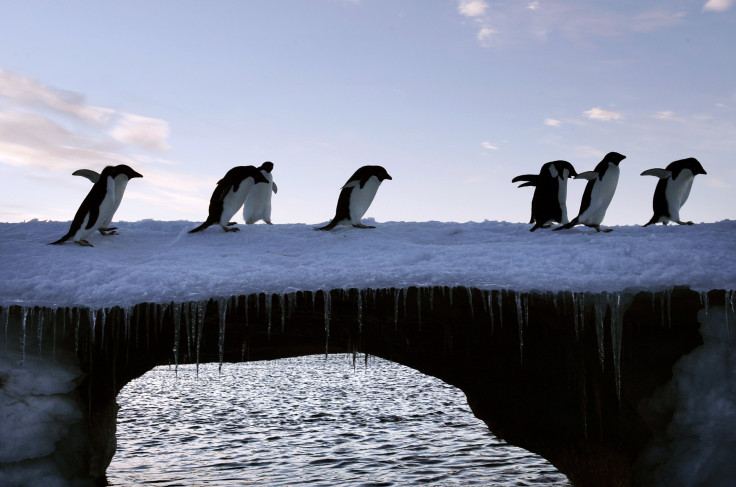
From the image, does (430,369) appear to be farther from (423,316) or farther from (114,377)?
(114,377)

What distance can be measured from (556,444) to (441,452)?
5525 millimetres

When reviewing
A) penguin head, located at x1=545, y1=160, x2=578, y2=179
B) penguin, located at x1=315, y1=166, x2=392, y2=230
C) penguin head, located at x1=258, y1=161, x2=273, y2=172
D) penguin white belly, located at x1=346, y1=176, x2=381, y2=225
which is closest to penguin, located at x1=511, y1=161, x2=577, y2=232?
penguin head, located at x1=545, y1=160, x2=578, y2=179

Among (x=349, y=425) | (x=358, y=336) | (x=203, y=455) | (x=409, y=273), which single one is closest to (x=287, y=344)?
(x=358, y=336)

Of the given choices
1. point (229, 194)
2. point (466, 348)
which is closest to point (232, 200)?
point (229, 194)

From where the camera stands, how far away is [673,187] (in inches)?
375

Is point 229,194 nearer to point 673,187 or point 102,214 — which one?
point 102,214

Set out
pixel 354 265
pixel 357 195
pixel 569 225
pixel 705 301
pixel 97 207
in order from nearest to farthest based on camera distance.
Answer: pixel 705 301 → pixel 354 265 → pixel 97 207 → pixel 569 225 → pixel 357 195

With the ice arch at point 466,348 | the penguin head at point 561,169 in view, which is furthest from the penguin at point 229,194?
the penguin head at point 561,169

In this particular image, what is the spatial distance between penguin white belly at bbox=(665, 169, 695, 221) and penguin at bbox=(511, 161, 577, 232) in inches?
56.5

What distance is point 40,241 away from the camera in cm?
859

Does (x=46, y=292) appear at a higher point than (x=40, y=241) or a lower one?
lower

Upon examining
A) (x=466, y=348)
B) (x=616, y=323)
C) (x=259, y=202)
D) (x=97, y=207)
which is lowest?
(x=466, y=348)

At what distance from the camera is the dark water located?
11.1m

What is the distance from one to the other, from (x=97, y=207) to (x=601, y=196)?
266 inches
